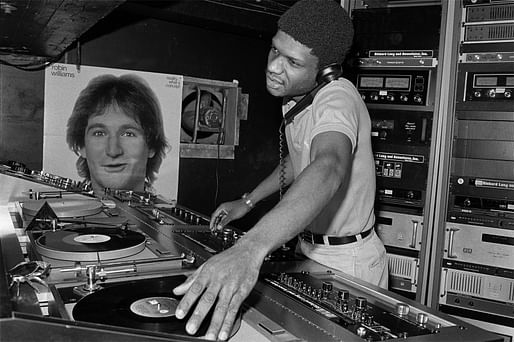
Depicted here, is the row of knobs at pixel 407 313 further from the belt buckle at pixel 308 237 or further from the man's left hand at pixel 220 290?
the belt buckle at pixel 308 237

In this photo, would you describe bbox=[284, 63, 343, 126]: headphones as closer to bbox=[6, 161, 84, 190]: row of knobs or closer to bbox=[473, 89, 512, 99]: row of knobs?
bbox=[6, 161, 84, 190]: row of knobs

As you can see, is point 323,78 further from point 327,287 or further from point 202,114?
point 202,114

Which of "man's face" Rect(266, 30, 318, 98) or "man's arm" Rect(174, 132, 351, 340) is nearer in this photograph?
"man's arm" Rect(174, 132, 351, 340)

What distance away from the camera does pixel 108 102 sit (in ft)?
8.77

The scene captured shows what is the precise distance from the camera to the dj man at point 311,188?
790 mm

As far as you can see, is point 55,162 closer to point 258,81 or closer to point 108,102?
point 108,102

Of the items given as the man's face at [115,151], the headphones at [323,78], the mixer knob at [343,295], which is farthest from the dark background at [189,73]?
the mixer knob at [343,295]

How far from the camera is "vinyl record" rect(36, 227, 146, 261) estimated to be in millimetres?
1154

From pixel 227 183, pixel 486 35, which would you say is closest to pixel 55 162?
pixel 227 183

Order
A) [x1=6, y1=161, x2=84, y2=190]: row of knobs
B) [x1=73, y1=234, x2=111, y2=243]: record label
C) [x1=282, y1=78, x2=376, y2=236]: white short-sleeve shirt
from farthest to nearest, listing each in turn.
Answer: [x1=6, y1=161, x2=84, y2=190]: row of knobs, [x1=282, y1=78, x2=376, y2=236]: white short-sleeve shirt, [x1=73, y1=234, x2=111, y2=243]: record label

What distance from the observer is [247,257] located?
0.82 m

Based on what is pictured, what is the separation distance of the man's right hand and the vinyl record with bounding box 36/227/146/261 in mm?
315

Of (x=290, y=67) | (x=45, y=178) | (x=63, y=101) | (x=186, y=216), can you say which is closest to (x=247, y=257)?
(x=290, y=67)

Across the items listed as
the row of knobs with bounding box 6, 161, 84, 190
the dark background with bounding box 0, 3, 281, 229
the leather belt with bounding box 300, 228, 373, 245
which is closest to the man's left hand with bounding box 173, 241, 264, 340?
the leather belt with bounding box 300, 228, 373, 245
